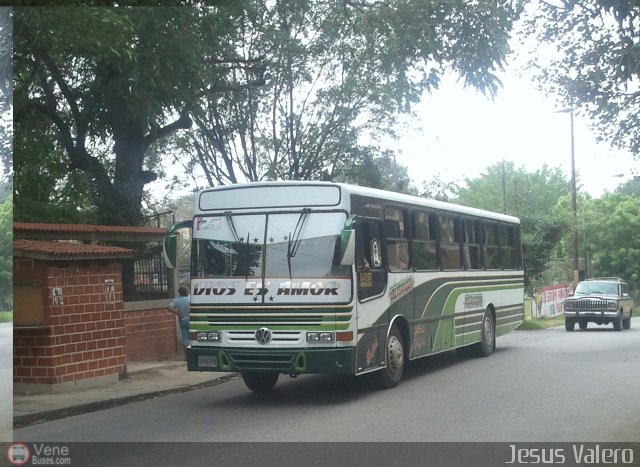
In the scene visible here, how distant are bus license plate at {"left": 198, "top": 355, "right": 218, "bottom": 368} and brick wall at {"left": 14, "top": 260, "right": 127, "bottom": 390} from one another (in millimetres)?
2474

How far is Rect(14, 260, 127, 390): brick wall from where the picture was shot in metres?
12.9

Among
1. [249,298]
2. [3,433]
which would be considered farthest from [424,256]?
[3,433]

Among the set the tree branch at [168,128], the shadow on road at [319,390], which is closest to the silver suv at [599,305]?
the shadow on road at [319,390]

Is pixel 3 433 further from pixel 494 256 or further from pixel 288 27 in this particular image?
pixel 288 27

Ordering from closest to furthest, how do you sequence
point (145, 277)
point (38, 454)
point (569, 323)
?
point (38, 454) < point (145, 277) < point (569, 323)

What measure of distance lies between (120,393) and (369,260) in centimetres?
415

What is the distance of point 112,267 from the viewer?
14.3 metres

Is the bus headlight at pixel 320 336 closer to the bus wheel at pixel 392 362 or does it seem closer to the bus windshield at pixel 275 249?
the bus windshield at pixel 275 249

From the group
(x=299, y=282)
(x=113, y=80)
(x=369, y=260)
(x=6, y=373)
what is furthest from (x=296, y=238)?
(x=113, y=80)

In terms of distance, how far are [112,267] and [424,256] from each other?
509cm

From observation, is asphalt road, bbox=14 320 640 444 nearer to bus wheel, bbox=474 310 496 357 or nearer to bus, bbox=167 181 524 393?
bus, bbox=167 181 524 393

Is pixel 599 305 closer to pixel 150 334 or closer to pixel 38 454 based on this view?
pixel 150 334

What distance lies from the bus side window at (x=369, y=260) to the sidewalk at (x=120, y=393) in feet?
11.9

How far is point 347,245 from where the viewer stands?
11125 millimetres
